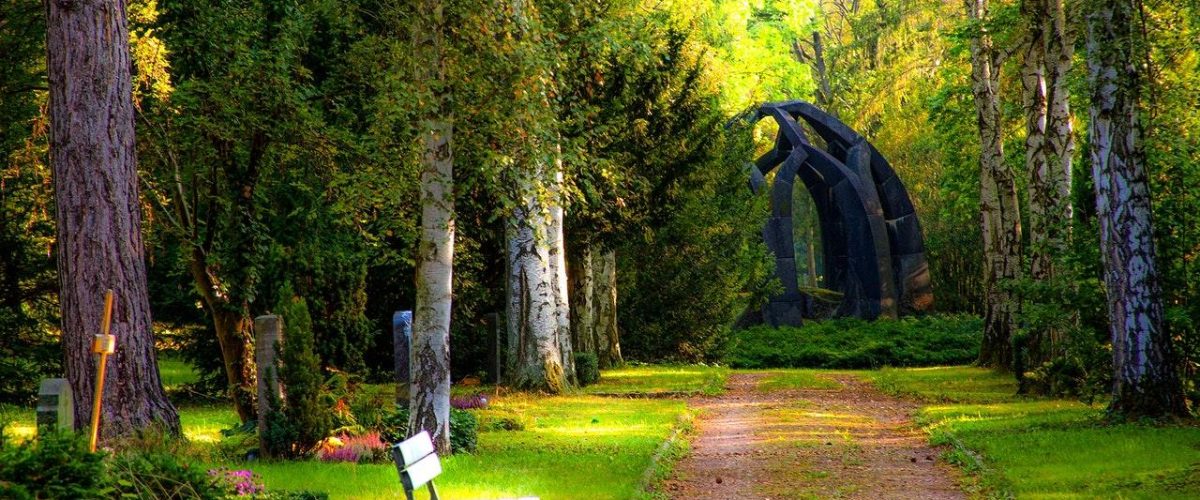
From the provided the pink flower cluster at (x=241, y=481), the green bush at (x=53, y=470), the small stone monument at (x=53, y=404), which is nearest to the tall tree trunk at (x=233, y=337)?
the pink flower cluster at (x=241, y=481)

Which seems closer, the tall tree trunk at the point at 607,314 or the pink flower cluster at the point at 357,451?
the pink flower cluster at the point at 357,451

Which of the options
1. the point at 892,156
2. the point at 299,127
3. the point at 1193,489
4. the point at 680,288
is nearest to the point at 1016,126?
the point at 680,288

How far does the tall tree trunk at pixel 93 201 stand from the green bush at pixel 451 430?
2.46m

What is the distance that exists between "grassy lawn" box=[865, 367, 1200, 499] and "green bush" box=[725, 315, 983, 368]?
1058cm

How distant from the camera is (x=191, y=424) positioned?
60.0 ft

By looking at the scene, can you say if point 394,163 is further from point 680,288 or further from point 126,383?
point 680,288

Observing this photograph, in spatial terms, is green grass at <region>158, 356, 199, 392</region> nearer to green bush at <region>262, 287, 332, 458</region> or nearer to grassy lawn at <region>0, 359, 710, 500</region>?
grassy lawn at <region>0, 359, 710, 500</region>

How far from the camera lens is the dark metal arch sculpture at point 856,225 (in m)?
39.2

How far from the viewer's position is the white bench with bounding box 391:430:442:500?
318 inches

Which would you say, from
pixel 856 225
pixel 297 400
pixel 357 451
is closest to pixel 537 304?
pixel 357 451

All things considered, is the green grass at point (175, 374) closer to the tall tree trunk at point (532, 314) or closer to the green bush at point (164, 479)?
the tall tree trunk at point (532, 314)

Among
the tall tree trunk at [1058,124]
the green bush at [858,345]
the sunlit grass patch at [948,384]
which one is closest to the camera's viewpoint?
the tall tree trunk at [1058,124]

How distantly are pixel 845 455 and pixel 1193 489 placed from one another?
432cm

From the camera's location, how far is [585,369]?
25.3 m
